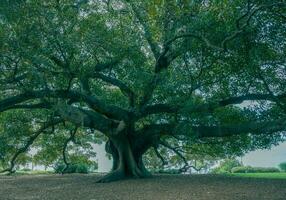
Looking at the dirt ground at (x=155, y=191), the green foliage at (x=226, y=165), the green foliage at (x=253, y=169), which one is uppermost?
the green foliage at (x=226, y=165)

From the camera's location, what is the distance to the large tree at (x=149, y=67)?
9734 mm

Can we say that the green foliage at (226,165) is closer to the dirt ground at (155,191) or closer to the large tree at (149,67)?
the large tree at (149,67)

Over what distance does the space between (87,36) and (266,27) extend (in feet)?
13.5

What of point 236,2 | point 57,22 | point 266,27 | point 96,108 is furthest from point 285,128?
point 57,22

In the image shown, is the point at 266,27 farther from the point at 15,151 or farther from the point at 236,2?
the point at 15,151

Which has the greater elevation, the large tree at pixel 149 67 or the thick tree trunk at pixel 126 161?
the large tree at pixel 149 67

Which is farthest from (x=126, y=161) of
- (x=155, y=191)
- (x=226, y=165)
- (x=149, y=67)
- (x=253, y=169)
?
(x=226, y=165)

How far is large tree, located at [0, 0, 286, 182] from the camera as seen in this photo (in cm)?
973

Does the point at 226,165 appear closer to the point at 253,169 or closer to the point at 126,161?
the point at 253,169

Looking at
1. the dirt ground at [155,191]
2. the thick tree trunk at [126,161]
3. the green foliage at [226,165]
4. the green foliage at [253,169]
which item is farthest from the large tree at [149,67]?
the green foliage at [226,165]

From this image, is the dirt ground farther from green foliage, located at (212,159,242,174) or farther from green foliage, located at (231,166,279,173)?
green foliage, located at (212,159,242,174)

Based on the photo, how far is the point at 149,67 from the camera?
1176cm

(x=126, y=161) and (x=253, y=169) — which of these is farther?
(x=253, y=169)

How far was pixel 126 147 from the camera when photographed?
45.0ft
